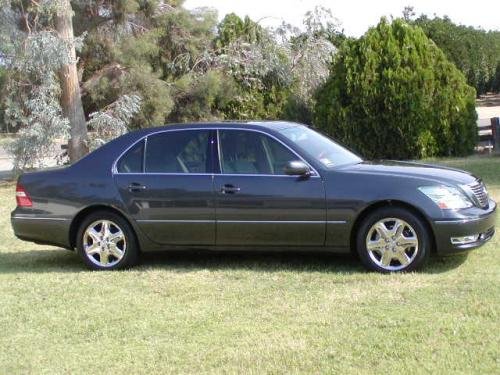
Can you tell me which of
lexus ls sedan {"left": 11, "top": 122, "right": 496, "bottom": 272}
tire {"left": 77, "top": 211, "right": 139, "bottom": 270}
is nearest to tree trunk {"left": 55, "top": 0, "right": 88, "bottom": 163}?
lexus ls sedan {"left": 11, "top": 122, "right": 496, "bottom": 272}

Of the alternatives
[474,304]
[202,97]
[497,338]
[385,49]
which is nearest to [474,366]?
[497,338]

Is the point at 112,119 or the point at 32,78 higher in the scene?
the point at 32,78

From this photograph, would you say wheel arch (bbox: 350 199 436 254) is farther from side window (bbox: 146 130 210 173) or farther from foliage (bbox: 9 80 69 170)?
foliage (bbox: 9 80 69 170)

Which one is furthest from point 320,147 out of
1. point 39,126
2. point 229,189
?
point 39,126

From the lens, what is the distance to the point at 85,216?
7.77 meters

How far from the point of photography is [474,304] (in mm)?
5656

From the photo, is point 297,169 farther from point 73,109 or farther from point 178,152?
point 73,109

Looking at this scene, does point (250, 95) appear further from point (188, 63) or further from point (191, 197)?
point (191, 197)

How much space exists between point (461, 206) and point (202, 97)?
13.7 m

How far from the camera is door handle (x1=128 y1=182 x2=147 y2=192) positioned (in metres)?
7.47

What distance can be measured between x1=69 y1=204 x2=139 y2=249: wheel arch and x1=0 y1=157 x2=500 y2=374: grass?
0.39 m

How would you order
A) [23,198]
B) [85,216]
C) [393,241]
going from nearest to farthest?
[393,241], [85,216], [23,198]

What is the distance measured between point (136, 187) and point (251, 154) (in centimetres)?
120

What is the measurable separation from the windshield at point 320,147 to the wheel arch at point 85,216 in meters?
1.79
